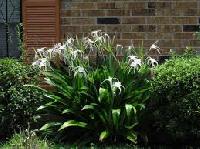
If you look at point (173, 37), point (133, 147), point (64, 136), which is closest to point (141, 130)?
point (133, 147)

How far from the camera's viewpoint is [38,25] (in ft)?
30.7

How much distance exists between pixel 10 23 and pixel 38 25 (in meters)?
0.54

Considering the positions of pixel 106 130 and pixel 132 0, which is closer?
pixel 106 130

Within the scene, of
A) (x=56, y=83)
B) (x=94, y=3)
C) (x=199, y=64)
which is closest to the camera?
(x=199, y=64)

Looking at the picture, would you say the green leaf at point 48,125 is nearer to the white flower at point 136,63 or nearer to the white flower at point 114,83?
the white flower at point 114,83

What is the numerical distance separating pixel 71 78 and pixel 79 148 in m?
1.10

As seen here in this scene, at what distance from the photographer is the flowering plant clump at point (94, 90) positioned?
798 cm

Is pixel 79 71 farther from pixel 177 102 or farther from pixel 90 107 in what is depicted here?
pixel 177 102

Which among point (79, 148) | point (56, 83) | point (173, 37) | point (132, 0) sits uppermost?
point (132, 0)

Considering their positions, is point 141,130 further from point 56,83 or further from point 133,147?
point 56,83

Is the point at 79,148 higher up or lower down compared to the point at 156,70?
lower down

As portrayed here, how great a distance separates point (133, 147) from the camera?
25.5 feet

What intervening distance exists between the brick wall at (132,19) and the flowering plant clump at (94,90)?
65 cm

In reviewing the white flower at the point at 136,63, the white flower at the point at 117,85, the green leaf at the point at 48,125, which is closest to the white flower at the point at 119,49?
the white flower at the point at 136,63
